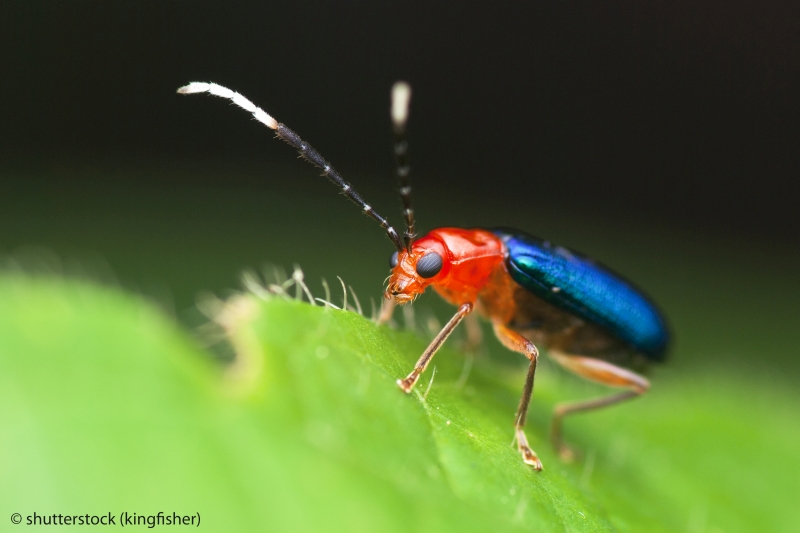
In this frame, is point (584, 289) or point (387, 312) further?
point (584, 289)

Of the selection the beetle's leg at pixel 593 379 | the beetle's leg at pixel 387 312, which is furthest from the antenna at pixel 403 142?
the beetle's leg at pixel 593 379

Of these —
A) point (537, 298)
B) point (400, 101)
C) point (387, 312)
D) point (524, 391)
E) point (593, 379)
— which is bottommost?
point (593, 379)

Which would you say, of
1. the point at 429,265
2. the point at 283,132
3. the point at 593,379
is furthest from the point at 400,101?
the point at 593,379

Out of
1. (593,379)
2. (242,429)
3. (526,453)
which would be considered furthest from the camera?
(593,379)

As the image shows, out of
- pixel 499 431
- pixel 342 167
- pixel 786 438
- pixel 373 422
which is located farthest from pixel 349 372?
pixel 342 167

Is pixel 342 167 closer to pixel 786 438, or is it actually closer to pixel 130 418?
pixel 786 438

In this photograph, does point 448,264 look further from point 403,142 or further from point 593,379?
point 593,379
